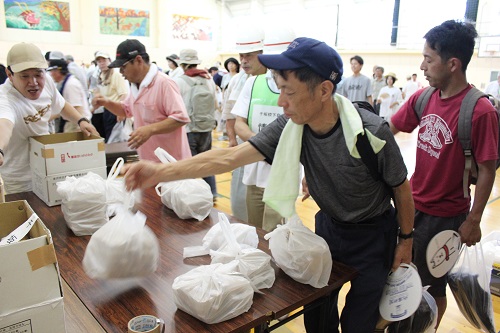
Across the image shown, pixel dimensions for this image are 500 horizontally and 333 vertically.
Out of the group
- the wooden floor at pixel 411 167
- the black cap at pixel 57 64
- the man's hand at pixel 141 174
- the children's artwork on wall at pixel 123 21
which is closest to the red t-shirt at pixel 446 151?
the wooden floor at pixel 411 167

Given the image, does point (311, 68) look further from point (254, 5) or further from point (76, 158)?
point (254, 5)

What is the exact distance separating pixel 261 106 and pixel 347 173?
3.50 ft

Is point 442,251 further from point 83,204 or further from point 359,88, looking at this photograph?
point 359,88

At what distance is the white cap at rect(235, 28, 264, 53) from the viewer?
8.36 ft

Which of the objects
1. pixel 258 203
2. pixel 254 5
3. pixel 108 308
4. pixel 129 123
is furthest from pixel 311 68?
pixel 254 5

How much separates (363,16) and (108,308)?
50.1 ft

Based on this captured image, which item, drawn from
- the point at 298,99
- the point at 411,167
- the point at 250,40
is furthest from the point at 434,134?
the point at 411,167

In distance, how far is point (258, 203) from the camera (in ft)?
8.45

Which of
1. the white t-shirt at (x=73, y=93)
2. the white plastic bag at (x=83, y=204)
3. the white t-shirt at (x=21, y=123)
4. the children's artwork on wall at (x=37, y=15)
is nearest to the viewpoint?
the white plastic bag at (x=83, y=204)

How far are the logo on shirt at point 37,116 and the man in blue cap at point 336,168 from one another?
3.62 feet

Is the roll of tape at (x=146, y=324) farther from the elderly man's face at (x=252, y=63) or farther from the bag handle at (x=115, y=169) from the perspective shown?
the elderly man's face at (x=252, y=63)

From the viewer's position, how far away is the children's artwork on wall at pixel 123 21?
15.3 metres

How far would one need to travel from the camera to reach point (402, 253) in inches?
60.9

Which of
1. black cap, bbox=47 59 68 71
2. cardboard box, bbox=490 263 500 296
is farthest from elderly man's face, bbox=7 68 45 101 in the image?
cardboard box, bbox=490 263 500 296
